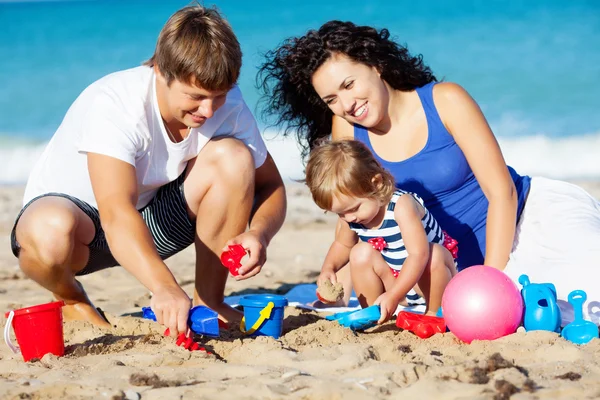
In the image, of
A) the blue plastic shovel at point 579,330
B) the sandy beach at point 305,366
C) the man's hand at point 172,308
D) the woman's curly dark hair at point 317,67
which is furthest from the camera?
the woman's curly dark hair at point 317,67

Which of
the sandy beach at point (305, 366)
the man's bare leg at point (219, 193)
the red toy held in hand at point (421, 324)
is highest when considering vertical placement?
the man's bare leg at point (219, 193)

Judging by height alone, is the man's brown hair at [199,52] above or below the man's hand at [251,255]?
above

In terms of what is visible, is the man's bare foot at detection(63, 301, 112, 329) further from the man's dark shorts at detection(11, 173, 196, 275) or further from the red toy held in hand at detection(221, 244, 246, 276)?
the red toy held in hand at detection(221, 244, 246, 276)

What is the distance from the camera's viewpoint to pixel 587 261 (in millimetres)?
3430

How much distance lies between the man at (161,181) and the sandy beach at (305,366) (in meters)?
0.22

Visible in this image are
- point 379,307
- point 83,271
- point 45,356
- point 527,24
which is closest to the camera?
point 45,356

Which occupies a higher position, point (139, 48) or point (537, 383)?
point (139, 48)

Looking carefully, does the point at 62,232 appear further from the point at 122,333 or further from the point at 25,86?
the point at 25,86

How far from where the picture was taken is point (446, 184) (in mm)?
3787

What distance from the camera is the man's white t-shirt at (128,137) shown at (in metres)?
3.11

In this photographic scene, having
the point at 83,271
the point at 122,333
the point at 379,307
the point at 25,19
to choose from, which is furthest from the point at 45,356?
the point at 25,19

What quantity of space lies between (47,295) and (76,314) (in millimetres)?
933

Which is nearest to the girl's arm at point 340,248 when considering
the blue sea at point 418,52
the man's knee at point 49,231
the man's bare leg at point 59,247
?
the man's bare leg at point 59,247

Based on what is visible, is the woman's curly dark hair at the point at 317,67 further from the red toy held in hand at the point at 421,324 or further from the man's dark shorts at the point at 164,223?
the red toy held in hand at the point at 421,324
